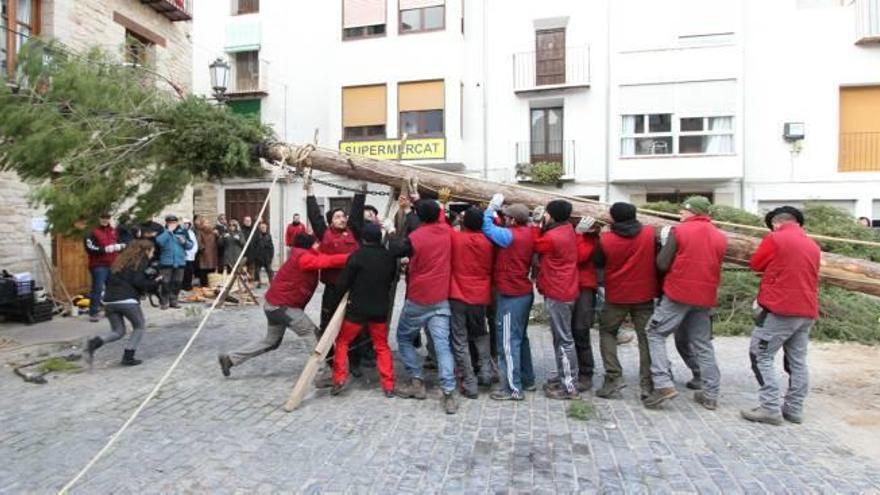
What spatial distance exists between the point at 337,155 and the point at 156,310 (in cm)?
659

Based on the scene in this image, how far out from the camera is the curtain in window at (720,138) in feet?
62.2

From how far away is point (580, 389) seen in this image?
20.2 feet

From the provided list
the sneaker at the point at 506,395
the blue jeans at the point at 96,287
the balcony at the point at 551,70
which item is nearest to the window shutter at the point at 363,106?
the balcony at the point at 551,70

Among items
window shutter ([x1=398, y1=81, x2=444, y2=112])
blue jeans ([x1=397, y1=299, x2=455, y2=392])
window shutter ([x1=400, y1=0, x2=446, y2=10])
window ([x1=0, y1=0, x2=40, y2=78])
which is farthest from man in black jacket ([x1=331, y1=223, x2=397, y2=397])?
window shutter ([x1=400, y1=0, x2=446, y2=10])

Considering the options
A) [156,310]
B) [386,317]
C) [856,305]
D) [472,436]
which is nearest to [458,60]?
[156,310]

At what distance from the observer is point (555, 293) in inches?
226

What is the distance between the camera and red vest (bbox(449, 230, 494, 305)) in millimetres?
5859

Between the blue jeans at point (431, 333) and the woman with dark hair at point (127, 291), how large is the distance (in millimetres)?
3285

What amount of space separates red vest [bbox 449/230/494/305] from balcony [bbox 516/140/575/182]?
14739 millimetres

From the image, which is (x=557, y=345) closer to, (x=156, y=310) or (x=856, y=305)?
(x=856, y=305)

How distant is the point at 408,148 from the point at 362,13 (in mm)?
5173


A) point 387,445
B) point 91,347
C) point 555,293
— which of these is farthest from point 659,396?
point 91,347

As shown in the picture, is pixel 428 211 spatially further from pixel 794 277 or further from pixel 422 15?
pixel 422 15

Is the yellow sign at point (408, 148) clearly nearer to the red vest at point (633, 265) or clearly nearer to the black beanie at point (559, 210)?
the black beanie at point (559, 210)
